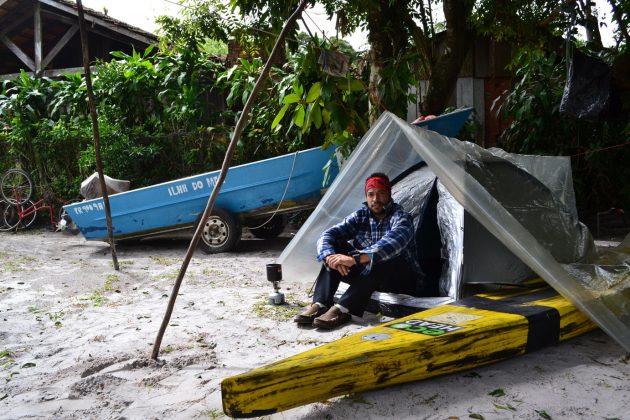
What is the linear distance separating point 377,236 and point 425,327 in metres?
1.22

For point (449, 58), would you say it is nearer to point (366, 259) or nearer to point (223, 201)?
point (223, 201)

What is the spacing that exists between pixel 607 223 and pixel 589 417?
604cm

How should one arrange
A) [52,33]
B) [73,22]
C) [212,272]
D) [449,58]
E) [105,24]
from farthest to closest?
[52,33] → [73,22] → [105,24] → [449,58] → [212,272]

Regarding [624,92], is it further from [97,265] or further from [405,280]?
[97,265]

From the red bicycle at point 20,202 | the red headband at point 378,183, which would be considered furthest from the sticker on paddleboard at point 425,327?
the red bicycle at point 20,202

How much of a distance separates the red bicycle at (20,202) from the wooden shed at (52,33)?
3.17 m

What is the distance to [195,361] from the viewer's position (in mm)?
3441

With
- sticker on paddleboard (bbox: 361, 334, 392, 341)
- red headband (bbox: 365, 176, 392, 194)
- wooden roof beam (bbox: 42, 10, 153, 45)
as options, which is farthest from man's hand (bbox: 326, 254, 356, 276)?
wooden roof beam (bbox: 42, 10, 153, 45)

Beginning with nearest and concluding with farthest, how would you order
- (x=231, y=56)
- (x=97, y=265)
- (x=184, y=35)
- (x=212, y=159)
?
(x=97, y=265)
(x=184, y=35)
(x=212, y=159)
(x=231, y=56)

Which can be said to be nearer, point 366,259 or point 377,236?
point 366,259

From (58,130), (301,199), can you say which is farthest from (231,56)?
(301,199)

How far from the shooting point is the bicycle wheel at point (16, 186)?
10016 mm

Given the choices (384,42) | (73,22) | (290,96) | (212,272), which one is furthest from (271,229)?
(73,22)

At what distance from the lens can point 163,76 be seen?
33.6 feet
